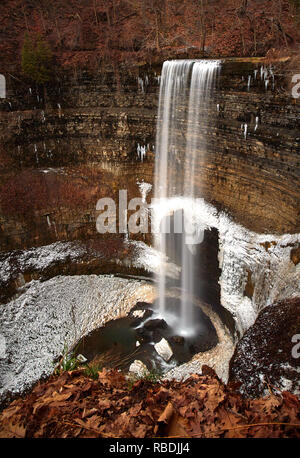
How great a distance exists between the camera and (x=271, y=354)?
17.9 feet

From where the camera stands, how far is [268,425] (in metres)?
2.50

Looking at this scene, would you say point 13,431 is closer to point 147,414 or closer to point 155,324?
point 147,414

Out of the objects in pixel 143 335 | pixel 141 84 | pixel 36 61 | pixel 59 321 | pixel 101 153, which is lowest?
pixel 143 335

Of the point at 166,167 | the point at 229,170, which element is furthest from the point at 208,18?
the point at 229,170

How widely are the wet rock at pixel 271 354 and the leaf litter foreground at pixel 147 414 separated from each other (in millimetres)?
1646

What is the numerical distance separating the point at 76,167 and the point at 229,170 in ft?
32.3

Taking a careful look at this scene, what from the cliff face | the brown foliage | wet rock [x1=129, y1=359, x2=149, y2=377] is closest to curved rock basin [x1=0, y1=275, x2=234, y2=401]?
wet rock [x1=129, y1=359, x2=149, y2=377]

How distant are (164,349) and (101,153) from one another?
40.1 ft

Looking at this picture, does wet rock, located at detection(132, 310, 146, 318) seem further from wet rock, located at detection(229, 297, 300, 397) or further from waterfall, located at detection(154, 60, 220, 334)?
wet rock, located at detection(229, 297, 300, 397)

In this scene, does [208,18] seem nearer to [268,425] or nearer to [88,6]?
[88,6]

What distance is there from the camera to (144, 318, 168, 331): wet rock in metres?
12.6

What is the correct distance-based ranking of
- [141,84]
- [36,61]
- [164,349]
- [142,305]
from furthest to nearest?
1. [36,61]
2. [141,84]
3. [142,305]
4. [164,349]

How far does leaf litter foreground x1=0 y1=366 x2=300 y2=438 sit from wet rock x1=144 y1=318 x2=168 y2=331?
31.5 feet

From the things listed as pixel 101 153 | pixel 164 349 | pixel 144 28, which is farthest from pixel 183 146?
pixel 144 28
